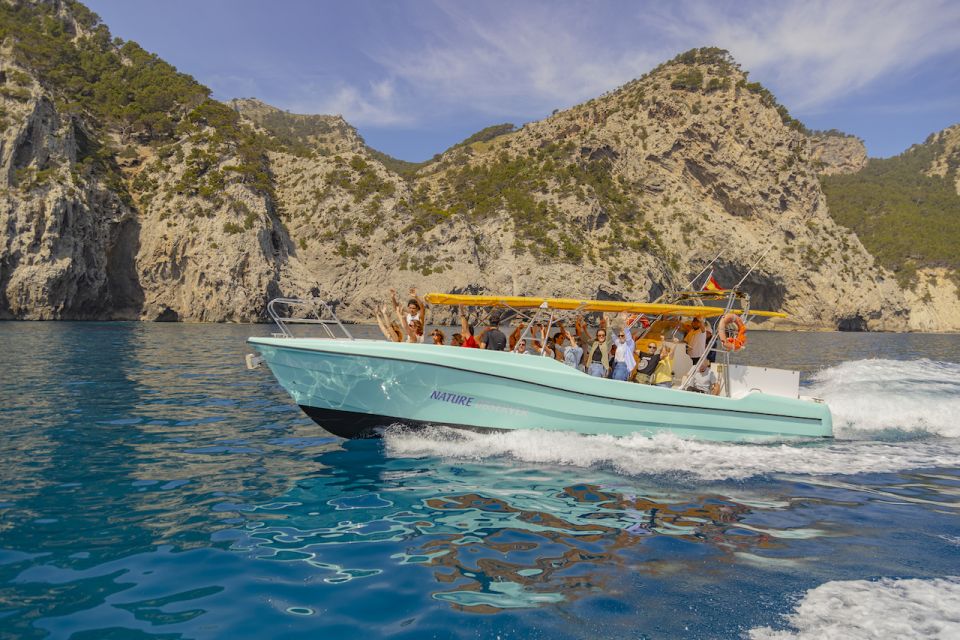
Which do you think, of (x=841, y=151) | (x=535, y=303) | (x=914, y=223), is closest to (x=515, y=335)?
(x=535, y=303)

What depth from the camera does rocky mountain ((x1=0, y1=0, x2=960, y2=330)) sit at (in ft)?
172

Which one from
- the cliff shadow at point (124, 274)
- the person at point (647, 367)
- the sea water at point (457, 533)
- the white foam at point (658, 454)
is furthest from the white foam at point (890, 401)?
the cliff shadow at point (124, 274)

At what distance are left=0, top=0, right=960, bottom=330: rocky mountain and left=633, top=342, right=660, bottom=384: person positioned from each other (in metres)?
52.0

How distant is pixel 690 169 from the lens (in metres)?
89.2

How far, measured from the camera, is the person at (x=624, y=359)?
1016cm

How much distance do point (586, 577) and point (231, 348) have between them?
24.5 m

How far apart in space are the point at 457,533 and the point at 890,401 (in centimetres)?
1311

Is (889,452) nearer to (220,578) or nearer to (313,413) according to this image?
(313,413)

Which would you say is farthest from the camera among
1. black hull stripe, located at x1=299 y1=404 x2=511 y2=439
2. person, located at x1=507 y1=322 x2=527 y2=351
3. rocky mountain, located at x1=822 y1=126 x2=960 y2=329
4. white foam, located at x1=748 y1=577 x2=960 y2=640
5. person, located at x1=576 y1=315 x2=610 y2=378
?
rocky mountain, located at x1=822 y1=126 x2=960 y2=329

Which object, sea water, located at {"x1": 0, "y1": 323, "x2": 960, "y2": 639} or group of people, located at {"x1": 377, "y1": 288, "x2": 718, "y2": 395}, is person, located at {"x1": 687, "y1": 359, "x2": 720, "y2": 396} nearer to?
group of people, located at {"x1": 377, "y1": 288, "x2": 718, "y2": 395}

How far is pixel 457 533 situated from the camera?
5.67 metres

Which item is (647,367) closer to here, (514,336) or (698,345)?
(698,345)

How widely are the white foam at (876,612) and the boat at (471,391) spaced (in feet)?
16.1

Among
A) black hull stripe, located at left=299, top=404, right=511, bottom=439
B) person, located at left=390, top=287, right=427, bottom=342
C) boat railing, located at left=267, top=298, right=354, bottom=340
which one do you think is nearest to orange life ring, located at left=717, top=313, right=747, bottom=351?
black hull stripe, located at left=299, top=404, right=511, bottom=439
